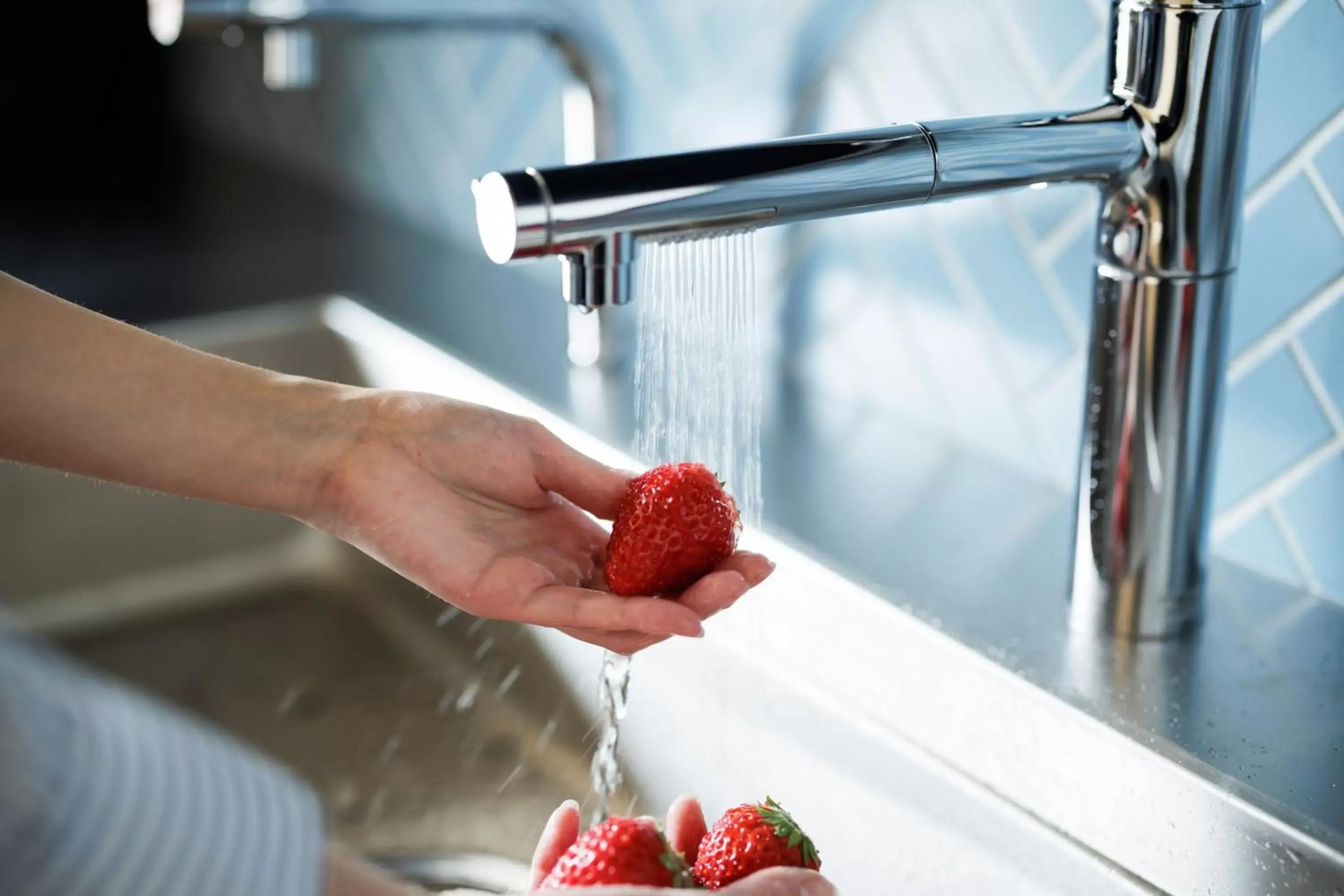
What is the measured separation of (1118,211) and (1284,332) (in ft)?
0.55

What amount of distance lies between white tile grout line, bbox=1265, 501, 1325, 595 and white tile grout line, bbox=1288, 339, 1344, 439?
0.06 metres

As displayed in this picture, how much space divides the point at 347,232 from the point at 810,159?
1.08 metres

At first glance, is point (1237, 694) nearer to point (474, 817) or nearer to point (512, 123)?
point (474, 817)

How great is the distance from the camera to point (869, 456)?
41.1 inches

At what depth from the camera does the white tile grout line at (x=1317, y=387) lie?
0.80m

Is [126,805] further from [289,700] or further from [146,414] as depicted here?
[289,700]

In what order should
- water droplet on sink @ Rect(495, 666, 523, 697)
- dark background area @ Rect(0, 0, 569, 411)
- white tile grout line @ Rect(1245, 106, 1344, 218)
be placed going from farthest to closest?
dark background area @ Rect(0, 0, 569, 411) < water droplet on sink @ Rect(495, 666, 523, 697) < white tile grout line @ Rect(1245, 106, 1344, 218)

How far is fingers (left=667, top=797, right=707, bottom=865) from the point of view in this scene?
71cm

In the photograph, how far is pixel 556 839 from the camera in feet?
2.26

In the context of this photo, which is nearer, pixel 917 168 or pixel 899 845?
pixel 917 168

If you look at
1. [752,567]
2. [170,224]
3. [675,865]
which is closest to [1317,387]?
[752,567]

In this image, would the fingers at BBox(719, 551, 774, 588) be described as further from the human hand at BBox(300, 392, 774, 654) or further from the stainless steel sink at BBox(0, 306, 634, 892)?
the stainless steel sink at BBox(0, 306, 634, 892)

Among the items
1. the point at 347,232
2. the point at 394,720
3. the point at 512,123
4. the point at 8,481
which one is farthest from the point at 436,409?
the point at 347,232

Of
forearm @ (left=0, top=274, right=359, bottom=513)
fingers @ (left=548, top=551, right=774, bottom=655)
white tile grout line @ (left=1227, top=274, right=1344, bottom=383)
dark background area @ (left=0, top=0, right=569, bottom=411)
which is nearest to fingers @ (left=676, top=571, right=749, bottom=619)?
fingers @ (left=548, top=551, right=774, bottom=655)
